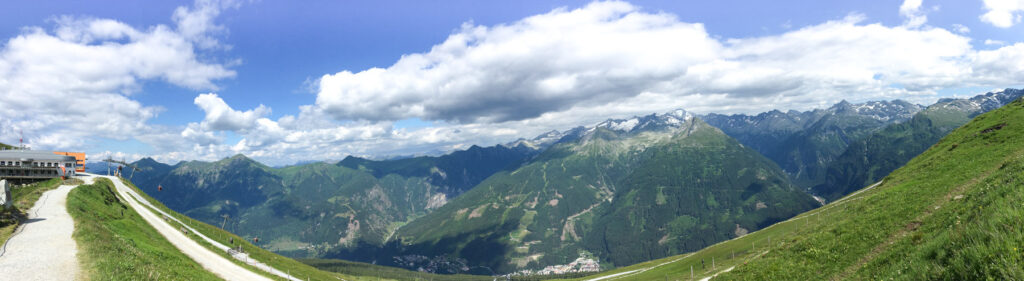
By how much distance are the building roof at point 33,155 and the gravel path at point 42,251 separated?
88.4 m

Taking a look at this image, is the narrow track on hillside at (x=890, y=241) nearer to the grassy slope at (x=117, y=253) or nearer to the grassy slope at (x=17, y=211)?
the grassy slope at (x=117, y=253)

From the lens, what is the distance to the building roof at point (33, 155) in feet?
371

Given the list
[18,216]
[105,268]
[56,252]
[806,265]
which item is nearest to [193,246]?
[18,216]

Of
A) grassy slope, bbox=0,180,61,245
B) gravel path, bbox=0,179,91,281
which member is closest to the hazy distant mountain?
gravel path, bbox=0,179,91,281

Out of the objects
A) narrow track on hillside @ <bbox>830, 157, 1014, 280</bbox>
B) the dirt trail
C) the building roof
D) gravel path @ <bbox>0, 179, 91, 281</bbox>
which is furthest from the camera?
the building roof

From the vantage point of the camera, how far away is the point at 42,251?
136 feet

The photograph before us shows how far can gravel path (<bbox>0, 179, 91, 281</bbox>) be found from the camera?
115 ft

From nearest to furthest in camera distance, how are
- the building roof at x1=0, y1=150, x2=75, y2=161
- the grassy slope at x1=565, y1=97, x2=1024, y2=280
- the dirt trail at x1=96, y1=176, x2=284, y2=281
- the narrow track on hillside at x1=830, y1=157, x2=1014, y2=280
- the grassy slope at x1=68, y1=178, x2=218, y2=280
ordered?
the grassy slope at x1=565, y1=97, x2=1024, y2=280, the narrow track on hillside at x1=830, y1=157, x2=1014, y2=280, the grassy slope at x1=68, y1=178, x2=218, y2=280, the dirt trail at x1=96, y1=176, x2=284, y2=281, the building roof at x1=0, y1=150, x2=75, y2=161

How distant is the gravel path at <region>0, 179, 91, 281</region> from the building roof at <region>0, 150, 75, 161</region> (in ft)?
290

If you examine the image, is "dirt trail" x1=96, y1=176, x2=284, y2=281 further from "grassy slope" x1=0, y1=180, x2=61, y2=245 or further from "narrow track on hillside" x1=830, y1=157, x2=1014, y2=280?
"narrow track on hillside" x1=830, y1=157, x2=1014, y2=280

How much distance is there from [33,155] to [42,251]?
131992 millimetres

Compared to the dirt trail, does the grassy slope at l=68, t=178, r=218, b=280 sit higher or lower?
higher

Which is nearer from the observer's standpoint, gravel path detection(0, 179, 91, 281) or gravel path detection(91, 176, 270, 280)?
gravel path detection(0, 179, 91, 281)

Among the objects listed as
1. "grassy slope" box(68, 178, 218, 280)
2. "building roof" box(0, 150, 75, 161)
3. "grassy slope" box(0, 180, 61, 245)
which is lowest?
"grassy slope" box(68, 178, 218, 280)
